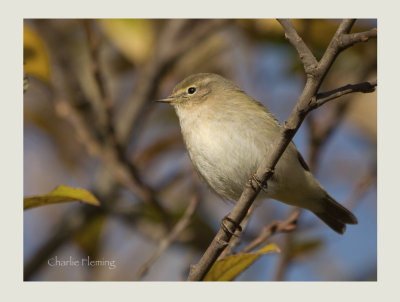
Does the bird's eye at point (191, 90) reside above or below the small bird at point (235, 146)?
above

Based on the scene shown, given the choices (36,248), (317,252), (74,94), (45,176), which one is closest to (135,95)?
(74,94)

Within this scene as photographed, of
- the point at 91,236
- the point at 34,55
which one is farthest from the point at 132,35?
the point at 91,236

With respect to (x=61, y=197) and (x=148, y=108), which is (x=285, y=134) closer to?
(x=61, y=197)

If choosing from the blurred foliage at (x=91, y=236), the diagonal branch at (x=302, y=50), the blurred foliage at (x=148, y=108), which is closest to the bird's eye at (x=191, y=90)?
the blurred foliage at (x=148, y=108)

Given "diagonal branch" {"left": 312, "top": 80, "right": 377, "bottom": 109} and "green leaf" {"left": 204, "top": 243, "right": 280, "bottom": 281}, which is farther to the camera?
"green leaf" {"left": 204, "top": 243, "right": 280, "bottom": 281}

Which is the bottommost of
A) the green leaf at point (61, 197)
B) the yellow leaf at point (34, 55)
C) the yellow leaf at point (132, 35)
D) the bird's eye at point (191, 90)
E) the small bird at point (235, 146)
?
the green leaf at point (61, 197)

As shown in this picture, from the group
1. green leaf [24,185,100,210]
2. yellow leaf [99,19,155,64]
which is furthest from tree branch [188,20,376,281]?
yellow leaf [99,19,155,64]

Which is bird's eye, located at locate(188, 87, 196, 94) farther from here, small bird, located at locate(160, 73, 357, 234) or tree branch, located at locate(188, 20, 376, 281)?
tree branch, located at locate(188, 20, 376, 281)

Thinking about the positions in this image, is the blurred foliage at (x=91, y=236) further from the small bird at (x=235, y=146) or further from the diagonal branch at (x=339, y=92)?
the diagonal branch at (x=339, y=92)
